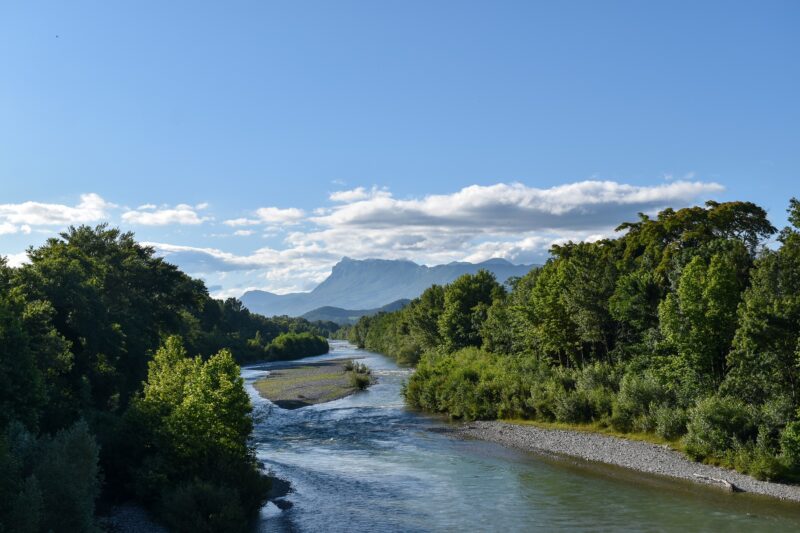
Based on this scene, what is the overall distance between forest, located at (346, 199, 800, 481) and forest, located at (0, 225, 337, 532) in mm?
30758

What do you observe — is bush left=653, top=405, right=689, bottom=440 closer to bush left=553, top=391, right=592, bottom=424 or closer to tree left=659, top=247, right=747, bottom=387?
tree left=659, top=247, right=747, bottom=387

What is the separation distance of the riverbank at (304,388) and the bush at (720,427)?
48.6 m

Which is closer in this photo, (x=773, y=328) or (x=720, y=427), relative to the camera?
(x=773, y=328)

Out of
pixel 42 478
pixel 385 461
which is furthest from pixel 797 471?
pixel 42 478

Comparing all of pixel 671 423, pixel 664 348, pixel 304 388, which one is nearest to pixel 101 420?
pixel 671 423

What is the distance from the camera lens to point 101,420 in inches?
1617

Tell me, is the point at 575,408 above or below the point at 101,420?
below

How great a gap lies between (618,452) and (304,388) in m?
58.3

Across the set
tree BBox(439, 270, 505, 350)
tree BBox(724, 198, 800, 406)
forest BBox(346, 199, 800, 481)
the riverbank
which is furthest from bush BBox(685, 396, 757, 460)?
tree BBox(439, 270, 505, 350)

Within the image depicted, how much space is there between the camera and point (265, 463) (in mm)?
48688

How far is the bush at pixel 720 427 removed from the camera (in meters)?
42.8

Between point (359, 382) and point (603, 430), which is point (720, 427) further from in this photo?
point (359, 382)

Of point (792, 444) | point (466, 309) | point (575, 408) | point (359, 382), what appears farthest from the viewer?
point (466, 309)

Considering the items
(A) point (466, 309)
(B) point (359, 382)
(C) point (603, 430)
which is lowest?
(C) point (603, 430)
